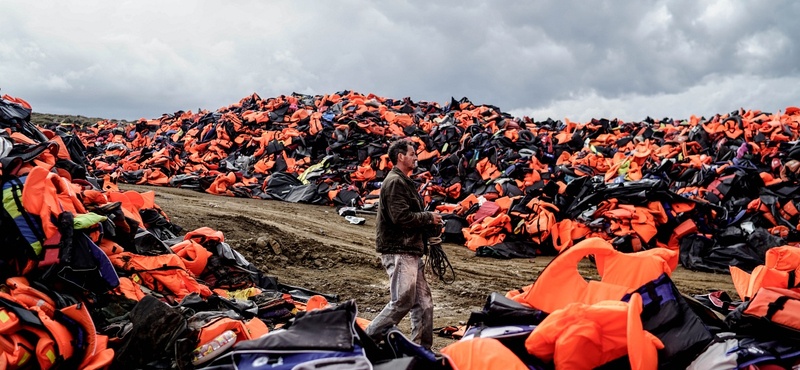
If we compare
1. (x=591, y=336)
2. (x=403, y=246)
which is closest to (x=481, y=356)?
(x=591, y=336)

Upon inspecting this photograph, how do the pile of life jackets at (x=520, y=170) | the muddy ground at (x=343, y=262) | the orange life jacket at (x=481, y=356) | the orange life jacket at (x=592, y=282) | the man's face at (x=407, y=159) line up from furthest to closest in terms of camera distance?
the pile of life jackets at (x=520, y=170) < the muddy ground at (x=343, y=262) < the man's face at (x=407, y=159) < the orange life jacket at (x=592, y=282) < the orange life jacket at (x=481, y=356)

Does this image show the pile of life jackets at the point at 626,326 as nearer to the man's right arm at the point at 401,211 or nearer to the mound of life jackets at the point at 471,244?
the mound of life jackets at the point at 471,244

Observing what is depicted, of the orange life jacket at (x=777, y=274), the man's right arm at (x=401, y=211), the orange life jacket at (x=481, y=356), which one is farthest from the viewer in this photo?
the man's right arm at (x=401, y=211)

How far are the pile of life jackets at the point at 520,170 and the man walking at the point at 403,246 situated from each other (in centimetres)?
424

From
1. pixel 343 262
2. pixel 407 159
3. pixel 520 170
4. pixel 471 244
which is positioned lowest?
pixel 343 262

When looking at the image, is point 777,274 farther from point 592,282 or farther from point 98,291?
point 98,291

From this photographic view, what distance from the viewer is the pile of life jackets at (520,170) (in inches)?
286

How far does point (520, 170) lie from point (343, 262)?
4.53 m

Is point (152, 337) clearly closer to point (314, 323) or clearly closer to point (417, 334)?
point (314, 323)

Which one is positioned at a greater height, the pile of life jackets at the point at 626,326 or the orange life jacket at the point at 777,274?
the orange life jacket at the point at 777,274

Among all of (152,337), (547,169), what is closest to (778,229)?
(547,169)

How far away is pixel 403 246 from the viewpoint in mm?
3551

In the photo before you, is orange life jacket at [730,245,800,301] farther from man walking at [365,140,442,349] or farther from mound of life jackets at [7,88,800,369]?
man walking at [365,140,442,349]

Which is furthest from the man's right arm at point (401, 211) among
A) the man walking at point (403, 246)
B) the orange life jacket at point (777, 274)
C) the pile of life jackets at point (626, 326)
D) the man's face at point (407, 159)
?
the orange life jacket at point (777, 274)
